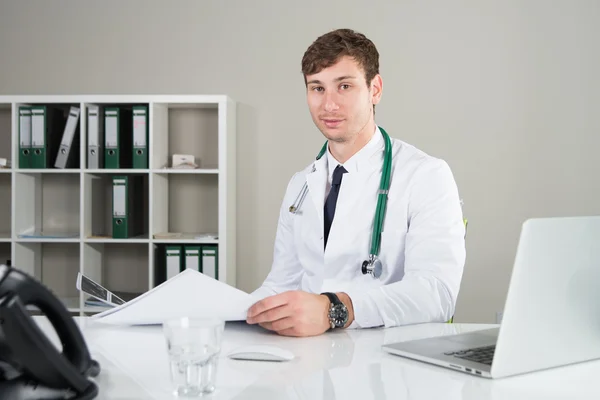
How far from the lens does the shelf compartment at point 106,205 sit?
3.45 meters

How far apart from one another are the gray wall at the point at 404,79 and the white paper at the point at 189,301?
2.38m

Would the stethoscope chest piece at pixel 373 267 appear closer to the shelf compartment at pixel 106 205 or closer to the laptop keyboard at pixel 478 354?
the laptop keyboard at pixel 478 354

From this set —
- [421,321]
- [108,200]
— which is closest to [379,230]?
[421,321]

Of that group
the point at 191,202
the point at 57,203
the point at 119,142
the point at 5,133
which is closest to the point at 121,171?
the point at 119,142

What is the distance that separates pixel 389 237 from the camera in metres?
1.87

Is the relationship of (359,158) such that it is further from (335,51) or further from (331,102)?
(335,51)

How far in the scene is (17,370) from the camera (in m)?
0.86

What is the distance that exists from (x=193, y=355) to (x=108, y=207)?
2940 millimetres

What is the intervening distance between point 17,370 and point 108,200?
2939mm

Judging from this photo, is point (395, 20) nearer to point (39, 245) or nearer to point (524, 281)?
point (39, 245)

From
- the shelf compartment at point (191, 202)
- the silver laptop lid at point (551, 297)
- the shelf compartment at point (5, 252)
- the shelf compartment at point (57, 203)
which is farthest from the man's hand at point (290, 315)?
the shelf compartment at point (5, 252)

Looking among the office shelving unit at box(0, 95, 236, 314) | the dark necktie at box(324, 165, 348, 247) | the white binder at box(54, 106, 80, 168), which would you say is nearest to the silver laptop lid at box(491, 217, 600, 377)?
the dark necktie at box(324, 165, 348, 247)

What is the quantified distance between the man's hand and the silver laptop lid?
0.41 m

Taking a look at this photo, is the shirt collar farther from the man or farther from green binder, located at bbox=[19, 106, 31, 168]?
green binder, located at bbox=[19, 106, 31, 168]
